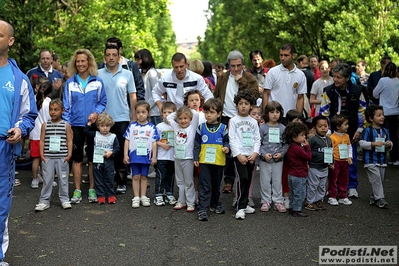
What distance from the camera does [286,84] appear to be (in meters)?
9.64

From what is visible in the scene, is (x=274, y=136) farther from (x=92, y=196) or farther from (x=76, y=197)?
(x=76, y=197)

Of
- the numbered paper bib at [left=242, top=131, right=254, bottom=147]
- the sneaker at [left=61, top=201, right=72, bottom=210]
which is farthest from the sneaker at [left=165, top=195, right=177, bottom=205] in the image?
the numbered paper bib at [left=242, top=131, right=254, bottom=147]

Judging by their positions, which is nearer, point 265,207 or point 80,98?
point 265,207

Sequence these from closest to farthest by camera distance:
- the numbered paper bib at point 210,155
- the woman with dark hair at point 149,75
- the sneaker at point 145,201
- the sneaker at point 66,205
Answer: the numbered paper bib at point 210,155 < the sneaker at point 66,205 < the sneaker at point 145,201 < the woman with dark hair at point 149,75

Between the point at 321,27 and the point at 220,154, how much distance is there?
22.7 metres

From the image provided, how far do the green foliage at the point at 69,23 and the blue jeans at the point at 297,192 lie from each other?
981 cm

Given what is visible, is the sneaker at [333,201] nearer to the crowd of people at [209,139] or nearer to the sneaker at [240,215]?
the crowd of people at [209,139]

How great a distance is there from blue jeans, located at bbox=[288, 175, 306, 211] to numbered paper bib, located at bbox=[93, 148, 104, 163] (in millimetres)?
2871

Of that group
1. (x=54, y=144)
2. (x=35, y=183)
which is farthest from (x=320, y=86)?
(x=35, y=183)

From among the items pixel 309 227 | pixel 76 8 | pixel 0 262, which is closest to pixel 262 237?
pixel 309 227

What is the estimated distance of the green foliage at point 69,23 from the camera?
16969mm

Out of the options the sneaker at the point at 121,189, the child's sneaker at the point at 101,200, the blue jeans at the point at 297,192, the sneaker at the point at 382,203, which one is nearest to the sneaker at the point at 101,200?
the child's sneaker at the point at 101,200

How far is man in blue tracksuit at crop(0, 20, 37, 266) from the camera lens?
586cm

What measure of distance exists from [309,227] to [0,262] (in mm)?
3842
